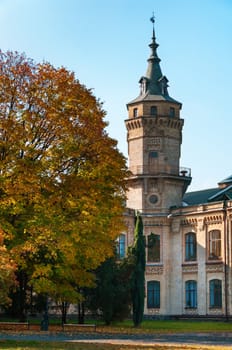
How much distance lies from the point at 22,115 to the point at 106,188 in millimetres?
4538

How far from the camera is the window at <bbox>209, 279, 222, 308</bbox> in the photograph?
5238 cm

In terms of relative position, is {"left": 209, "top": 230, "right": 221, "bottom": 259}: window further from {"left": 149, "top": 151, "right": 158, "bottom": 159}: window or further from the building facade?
{"left": 149, "top": 151, "right": 158, "bottom": 159}: window

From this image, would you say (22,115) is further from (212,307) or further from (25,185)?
(212,307)

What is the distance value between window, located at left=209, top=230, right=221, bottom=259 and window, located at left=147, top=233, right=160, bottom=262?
5028mm

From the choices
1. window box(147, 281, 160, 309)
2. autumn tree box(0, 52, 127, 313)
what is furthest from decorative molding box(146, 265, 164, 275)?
autumn tree box(0, 52, 127, 313)

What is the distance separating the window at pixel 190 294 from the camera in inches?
2135

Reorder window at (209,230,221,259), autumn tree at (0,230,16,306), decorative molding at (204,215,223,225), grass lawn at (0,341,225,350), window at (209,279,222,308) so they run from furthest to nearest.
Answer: window at (209,230,221,259) < decorative molding at (204,215,223,225) < window at (209,279,222,308) < autumn tree at (0,230,16,306) < grass lawn at (0,341,225,350)

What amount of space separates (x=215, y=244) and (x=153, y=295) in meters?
6.96

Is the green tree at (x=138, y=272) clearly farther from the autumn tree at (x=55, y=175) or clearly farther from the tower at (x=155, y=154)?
the tower at (x=155, y=154)

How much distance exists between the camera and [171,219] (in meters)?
56.4

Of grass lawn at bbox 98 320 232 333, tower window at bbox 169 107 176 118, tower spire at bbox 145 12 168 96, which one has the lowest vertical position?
grass lawn at bbox 98 320 232 333

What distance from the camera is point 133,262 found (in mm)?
41438

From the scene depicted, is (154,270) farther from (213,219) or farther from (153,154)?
(153,154)

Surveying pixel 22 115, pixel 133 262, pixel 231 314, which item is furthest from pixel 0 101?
pixel 231 314
